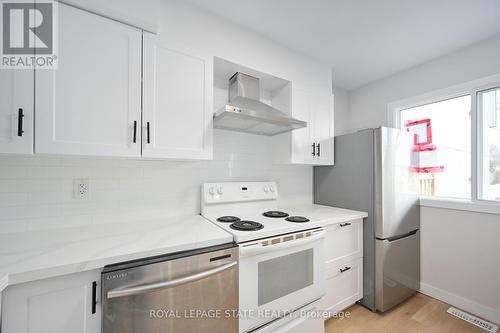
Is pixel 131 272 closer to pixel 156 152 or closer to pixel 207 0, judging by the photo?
pixel 156 152

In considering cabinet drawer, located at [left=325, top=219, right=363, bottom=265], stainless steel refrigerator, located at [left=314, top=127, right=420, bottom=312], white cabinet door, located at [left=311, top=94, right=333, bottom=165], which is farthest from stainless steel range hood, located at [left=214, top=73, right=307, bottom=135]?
cabinet drawer, located at [left=325, top=219, right=363, bottom=265]

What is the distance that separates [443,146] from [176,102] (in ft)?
9.09

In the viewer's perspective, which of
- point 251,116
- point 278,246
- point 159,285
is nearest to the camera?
point 159,285

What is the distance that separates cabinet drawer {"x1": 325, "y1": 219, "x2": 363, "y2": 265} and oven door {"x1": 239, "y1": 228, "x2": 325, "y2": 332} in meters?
0.17

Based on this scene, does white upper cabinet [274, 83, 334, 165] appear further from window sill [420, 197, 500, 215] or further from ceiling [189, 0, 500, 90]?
window sill [420, 197, 500, 215]

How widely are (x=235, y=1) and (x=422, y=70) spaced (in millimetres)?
2190

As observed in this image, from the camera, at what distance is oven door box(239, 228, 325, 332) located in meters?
1.22

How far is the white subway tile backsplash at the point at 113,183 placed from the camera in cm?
120

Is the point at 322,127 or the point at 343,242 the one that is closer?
the point at 343,242

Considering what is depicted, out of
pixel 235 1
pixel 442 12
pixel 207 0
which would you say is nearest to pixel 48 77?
pixel 207 0

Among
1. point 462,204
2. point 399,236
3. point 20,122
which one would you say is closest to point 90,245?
point 20,122

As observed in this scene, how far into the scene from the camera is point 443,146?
218 cm

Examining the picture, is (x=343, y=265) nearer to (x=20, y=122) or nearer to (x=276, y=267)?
(x=276, y=267)

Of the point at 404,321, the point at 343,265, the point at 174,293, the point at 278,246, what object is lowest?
the point at 404,321
